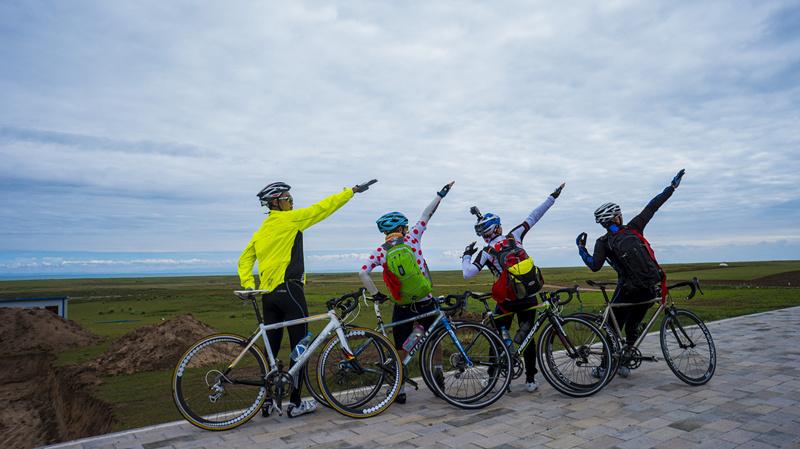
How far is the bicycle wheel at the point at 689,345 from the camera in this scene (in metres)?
6.81

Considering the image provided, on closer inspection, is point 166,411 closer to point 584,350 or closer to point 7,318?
point 584,350

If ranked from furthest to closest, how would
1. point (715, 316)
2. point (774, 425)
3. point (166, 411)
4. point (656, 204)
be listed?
1. point (715, 316)
2. point (656, 204)
3. point (166, 411)
4. point (774, 425)

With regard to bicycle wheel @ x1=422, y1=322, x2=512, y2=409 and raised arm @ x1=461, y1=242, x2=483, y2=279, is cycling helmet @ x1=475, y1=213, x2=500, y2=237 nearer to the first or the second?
raised arm @ x1=461, y1=242, x2=483, y2=279

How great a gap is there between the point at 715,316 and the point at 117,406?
53.3 ft

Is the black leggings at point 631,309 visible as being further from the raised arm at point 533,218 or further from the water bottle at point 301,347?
the water bottle at point 301,347

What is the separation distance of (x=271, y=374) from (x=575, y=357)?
12.5 feet

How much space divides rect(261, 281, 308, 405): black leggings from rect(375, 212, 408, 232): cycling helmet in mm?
1261

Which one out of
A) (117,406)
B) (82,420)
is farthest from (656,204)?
(82,420)

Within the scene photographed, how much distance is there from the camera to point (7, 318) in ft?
51.7

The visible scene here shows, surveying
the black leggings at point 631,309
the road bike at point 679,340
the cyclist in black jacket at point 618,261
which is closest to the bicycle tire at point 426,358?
the road bike at point 679,340

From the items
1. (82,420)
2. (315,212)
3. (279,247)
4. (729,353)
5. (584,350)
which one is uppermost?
(315,212)

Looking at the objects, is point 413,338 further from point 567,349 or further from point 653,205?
point 653,205

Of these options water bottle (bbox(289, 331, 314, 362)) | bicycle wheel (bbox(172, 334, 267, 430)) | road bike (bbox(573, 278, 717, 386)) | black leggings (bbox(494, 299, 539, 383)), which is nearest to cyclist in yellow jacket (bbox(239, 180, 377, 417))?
water bottle (bbox(289, 331, 314, 362))

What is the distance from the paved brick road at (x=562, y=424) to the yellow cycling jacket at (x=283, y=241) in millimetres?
1646
